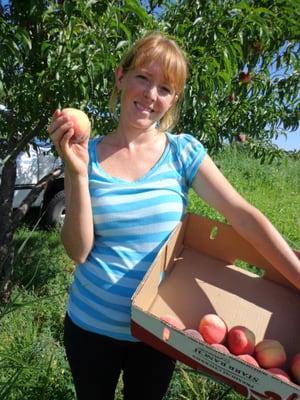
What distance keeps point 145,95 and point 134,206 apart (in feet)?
1.01

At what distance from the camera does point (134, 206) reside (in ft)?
3.95

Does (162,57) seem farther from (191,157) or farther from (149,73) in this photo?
(191,157)

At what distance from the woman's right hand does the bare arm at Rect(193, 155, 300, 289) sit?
0.35 m

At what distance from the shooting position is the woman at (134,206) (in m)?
1.20

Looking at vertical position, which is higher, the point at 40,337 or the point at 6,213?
the point at 6,213

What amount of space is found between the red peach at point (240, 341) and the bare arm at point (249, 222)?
0.20 m

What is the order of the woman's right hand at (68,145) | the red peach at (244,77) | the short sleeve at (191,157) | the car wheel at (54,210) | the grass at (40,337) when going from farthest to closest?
the car wheel at (54,210) < the red peach at (244,77) < the grass at (40,337) < the short sleeve at (191,157) < the woman's right hand at (68,145)

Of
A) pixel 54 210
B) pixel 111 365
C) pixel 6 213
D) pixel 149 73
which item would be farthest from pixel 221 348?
pixel 54 210

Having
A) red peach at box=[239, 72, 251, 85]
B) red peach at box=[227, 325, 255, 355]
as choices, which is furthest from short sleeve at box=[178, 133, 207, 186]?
red peach at box=[239, 72, 251, 85]

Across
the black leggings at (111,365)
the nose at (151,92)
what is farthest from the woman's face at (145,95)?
the black leggings at (111,365)

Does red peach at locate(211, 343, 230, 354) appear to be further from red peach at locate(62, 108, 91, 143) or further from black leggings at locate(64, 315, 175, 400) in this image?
red peach at locate(62, 108, 91, 143)

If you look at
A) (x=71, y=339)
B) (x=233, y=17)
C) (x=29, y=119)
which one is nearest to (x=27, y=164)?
(x=29, y=119)

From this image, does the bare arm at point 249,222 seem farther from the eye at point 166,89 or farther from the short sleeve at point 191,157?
the eye at point 166,89

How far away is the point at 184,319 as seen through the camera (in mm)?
1261
